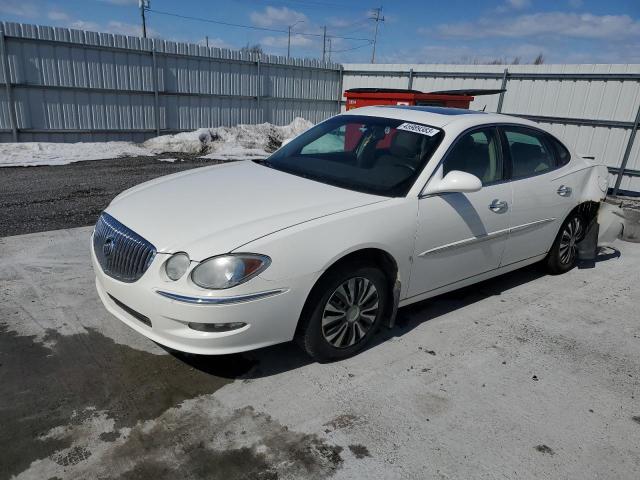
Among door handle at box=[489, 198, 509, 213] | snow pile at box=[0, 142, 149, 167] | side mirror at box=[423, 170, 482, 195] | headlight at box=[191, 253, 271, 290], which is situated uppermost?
side mirror at box=[423, 170, 482, 195]

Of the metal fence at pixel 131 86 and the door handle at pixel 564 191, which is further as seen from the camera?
the metal fence at pixel 131 86

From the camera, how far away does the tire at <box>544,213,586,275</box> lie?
198 inches

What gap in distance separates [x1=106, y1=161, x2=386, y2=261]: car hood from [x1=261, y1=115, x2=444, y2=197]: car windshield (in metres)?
0.18

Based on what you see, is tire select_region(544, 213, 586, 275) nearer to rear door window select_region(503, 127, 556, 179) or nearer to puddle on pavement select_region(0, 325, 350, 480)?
rear door window select_region(503, 127, 556, 179)

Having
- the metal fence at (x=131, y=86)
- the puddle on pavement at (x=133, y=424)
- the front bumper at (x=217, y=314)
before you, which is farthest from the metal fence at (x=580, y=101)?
the puddle on pavement at (x=133, y=424)

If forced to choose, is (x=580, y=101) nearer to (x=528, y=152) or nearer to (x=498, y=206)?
(x=528, y=152)

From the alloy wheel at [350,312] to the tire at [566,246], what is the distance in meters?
2.55

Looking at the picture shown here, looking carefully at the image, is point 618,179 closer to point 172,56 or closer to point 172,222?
→ point 172,222

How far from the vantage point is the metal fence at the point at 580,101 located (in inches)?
395

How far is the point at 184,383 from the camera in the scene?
310cm

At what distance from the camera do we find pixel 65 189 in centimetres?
822

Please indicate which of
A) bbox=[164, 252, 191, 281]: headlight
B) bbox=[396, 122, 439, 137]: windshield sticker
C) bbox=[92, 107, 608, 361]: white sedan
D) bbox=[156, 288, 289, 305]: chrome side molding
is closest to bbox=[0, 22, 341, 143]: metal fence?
bbox=[92, 107, 608, 361]: white sedan

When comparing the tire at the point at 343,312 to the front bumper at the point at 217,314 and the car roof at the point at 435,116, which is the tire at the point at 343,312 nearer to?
the front bumper at the point at 217,314

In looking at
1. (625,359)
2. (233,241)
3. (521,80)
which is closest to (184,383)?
(233,241)
